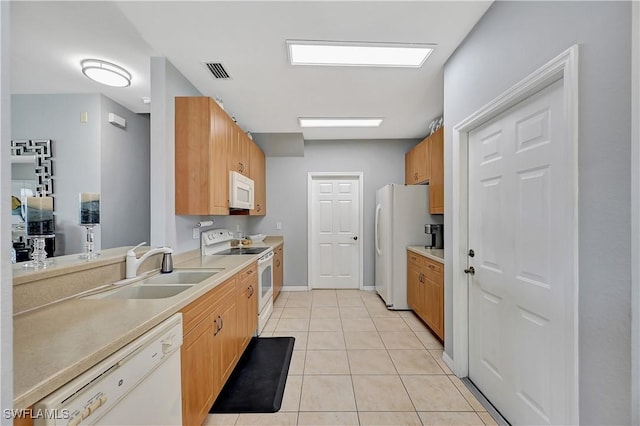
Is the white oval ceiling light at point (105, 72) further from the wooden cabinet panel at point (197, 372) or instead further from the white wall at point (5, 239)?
the wooden cabinet panel at point (197, 372)

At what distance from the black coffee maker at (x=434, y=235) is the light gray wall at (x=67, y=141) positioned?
3945 mm

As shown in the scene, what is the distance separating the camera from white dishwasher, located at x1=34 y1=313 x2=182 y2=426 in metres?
0.72

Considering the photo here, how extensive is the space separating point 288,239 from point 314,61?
3.18m

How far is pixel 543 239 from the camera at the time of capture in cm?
135

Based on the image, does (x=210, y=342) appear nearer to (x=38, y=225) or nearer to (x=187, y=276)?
(x=187, y=276)

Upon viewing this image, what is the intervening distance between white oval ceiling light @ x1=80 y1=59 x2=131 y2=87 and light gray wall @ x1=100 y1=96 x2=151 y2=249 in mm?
656

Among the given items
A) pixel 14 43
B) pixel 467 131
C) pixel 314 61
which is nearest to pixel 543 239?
pixel 467 131

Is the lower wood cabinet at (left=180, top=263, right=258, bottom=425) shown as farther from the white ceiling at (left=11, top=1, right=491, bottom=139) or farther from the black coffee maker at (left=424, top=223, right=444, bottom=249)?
the black coffee maker at (left=424, top=223, right=444, bottom=249)

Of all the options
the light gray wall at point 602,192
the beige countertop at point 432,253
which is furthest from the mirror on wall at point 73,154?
the light gray wall at point 602,192

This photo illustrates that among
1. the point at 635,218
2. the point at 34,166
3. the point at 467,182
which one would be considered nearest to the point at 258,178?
the point at 34,166

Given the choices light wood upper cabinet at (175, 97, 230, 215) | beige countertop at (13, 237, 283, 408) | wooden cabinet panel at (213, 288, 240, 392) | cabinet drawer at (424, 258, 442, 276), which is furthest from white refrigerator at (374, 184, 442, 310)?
beige countertop at (13, 237, 283, 408)

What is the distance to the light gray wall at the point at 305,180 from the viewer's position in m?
4.71

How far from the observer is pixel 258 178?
4.12 meters

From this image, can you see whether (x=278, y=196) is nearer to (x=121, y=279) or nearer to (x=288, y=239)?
(x=288, y=239)
